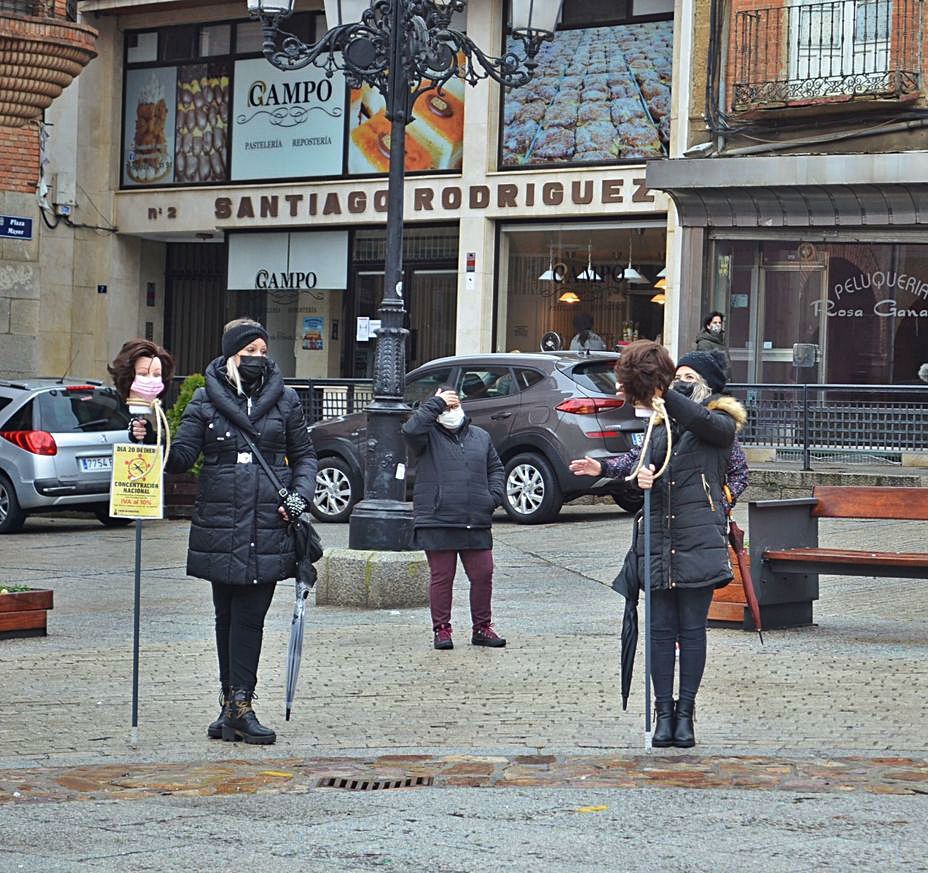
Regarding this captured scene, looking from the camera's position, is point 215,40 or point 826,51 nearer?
point 826,51

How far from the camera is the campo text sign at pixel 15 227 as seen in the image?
26.2 meters

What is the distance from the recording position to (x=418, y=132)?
26.8m

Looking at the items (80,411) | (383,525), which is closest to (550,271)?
(80,411)

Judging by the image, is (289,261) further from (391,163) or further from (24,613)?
(24,613)

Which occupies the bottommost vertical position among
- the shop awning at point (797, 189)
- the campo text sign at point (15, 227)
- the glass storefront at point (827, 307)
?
the glass storefront at point (827, 307)

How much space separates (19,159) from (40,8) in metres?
3.40

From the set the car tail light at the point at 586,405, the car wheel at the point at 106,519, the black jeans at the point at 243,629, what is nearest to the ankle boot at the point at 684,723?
the black jeans at the point at 243,629

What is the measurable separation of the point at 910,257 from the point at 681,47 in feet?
13.9

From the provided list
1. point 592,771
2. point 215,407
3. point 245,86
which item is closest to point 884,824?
point 592,771

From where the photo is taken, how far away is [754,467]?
20.0 metres

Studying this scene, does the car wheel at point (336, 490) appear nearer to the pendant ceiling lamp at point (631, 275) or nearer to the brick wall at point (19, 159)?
the pendant ceiling lamp at point (631, 275)

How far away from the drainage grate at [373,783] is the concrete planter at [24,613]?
4.17 metres

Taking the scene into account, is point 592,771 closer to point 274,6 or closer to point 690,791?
point 690,791

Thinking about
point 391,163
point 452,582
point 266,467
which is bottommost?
point 452,582
